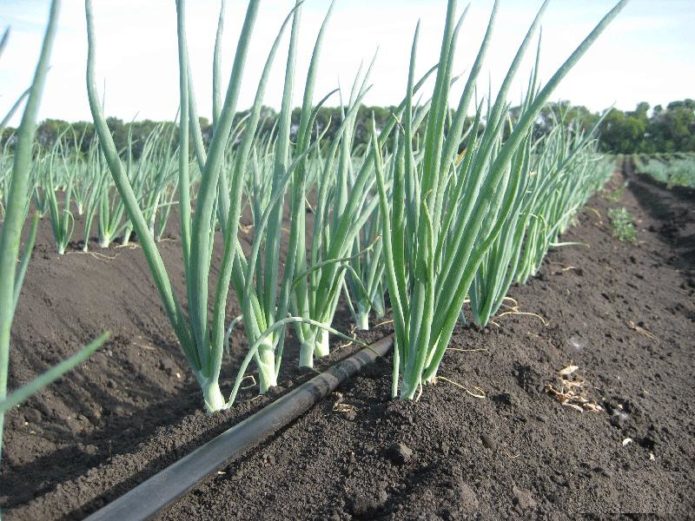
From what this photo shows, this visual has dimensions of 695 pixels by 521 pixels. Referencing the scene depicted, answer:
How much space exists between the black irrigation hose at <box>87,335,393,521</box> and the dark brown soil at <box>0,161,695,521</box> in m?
0.03

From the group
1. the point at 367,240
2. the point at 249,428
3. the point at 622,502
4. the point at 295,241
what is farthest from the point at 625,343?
the point at 249,428

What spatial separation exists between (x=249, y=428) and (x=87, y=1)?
73 centimetres

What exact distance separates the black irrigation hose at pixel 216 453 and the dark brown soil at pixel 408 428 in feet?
0.10

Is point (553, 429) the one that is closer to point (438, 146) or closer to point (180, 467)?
point (438, 146)

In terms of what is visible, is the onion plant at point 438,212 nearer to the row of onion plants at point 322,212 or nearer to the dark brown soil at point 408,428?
the row of onion plants at point 322,212

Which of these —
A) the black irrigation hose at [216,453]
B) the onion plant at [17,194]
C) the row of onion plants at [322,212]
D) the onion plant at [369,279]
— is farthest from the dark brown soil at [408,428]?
the onion plant at [17,194]

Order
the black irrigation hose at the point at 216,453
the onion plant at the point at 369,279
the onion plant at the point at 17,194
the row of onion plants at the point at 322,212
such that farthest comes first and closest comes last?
1. the onion plant at the point at 369,279
2. the row of onion plants at the point at 322,212
3. the black irrigation hose at the point at 216,453
4. the onion plant at the point at 17,194

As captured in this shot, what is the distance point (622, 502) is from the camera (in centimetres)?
105

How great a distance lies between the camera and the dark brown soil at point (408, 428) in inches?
37.8

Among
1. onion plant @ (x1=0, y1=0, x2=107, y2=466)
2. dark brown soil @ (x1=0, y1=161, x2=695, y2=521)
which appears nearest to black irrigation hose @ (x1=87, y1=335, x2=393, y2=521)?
dark brown soil @ (x1=0, y1=161, x2=695, y2=521)

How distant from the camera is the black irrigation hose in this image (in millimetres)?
879

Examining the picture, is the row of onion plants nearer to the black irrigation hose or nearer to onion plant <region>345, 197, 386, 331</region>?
the black irrigation hose

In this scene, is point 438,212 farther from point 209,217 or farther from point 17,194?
point 17,194

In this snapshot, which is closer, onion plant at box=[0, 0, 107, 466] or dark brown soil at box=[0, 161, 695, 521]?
onion plant at box=[0, 0, 107, 466]
